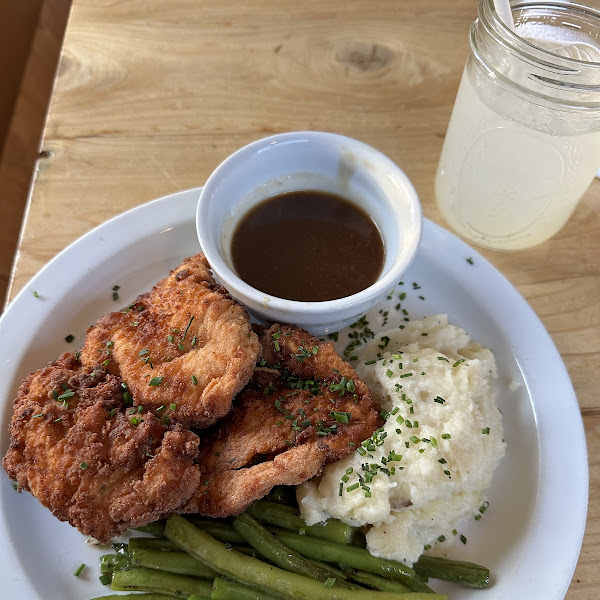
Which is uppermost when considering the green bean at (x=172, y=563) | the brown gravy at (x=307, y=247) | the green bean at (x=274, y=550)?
the brown gravy at (x=307, y=247)

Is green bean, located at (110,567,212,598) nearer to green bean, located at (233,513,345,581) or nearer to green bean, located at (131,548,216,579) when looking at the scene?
green bean, located at (131,548,216,579)

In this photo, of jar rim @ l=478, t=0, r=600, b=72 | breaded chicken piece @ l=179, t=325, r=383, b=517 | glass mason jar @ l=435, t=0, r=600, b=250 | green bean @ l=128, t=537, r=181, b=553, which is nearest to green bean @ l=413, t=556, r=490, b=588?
breaded chicken piece @ l=179, t=325, r=383, b=517

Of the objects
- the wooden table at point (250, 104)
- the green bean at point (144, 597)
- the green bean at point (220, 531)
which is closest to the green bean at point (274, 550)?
the green bean at point (220, 531)

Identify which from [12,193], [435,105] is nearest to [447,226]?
[435,105]

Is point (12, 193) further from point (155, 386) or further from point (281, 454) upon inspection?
point (281, 454)

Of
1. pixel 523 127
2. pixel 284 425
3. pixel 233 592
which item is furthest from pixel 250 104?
pixel 233 592

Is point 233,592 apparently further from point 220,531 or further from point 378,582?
point 378,582

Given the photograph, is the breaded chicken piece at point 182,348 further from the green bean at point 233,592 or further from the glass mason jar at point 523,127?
the glass mason jar at point 523,127
